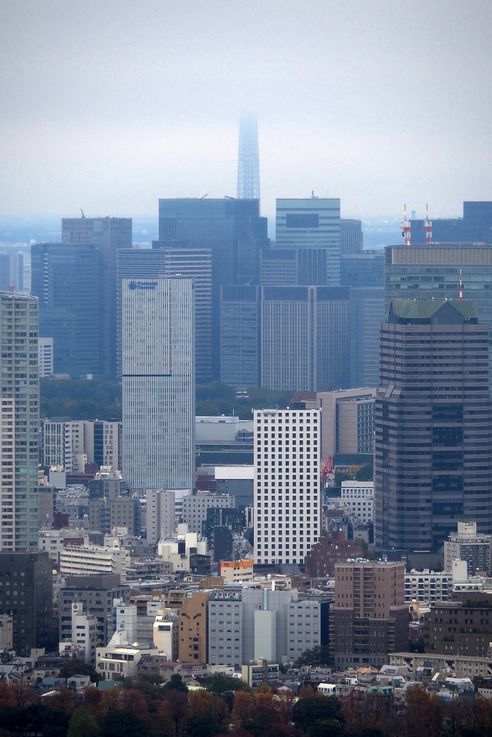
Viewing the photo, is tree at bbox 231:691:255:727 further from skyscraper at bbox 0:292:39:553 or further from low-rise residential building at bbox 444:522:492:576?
low-rise residential building at bbox 444:522:492:576

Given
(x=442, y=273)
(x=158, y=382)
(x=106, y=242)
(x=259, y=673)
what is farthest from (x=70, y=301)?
(x=259, y=673)

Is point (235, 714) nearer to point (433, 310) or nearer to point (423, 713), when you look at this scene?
point (423, 713)

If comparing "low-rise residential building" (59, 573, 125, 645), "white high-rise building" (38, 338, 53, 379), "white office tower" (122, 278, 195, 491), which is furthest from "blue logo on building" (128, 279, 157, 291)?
"low-rise residential building" (59, 573, 125, 645)

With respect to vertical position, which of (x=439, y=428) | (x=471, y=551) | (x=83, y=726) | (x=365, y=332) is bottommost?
(x=83, y=726)

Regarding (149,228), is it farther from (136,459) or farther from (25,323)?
(25,323)

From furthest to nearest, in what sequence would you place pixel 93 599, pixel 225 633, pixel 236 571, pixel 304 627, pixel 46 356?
pixel 46 356 → pixel 236 571 → pixel 93 599 → pixel 304 627 → pixel 225 633

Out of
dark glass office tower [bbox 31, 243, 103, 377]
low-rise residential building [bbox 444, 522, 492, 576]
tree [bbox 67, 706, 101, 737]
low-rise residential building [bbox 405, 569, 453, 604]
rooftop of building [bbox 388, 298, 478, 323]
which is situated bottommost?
tree [bbox 67, 706, 101, 737]

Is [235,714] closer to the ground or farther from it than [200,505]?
closer to the ground
